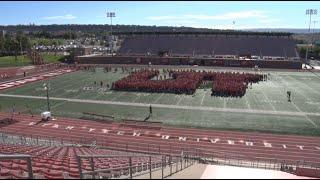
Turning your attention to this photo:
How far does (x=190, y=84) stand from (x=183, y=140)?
1683 centimetres

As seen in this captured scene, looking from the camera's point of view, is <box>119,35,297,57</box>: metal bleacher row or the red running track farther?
<box>119,35,297,57</box>: metal bleacher row

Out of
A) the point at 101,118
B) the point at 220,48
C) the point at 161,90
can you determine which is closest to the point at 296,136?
the point at 101,118

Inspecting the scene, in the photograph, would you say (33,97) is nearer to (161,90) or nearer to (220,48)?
(161,90)

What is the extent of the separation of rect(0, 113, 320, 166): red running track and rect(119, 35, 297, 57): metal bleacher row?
5082 centimetres

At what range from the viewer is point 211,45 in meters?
79.8

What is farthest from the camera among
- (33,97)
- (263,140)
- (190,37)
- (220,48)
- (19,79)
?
(190,37)

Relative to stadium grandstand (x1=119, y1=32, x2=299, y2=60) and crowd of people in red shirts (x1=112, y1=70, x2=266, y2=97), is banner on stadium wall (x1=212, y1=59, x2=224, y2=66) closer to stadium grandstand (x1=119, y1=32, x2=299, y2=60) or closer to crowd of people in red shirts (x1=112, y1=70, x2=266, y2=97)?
stadium grandstand (x1=119, y1=32, x2=299, y2=60)

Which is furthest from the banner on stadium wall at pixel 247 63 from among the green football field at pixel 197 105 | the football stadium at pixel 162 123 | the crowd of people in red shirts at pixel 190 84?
the green football field at pixel 197 105

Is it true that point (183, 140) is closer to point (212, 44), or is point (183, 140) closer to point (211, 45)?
point (211, 45)

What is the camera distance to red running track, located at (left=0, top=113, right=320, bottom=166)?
77.1 ft

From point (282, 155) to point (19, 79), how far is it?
123 feet

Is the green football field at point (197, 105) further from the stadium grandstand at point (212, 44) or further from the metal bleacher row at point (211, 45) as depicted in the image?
the metal bleacher row at point (211, 45)

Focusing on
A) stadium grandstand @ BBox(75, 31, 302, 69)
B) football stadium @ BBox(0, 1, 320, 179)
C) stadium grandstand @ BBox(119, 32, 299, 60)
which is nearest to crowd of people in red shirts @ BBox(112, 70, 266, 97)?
football stadium @ BBox(0, 1, 320, 179)

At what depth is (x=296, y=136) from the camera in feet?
86.1
